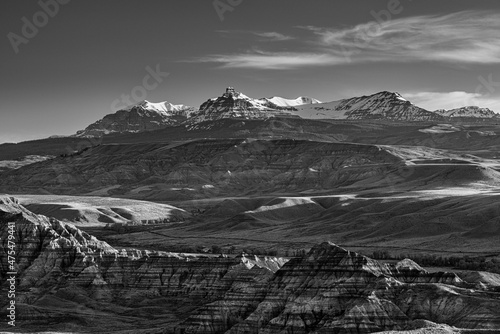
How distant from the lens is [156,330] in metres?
77.7

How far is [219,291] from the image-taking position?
94.6 metres

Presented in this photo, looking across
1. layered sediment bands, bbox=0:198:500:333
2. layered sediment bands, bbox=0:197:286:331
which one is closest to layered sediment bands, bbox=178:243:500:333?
layered sediment bands, bbox=0:198:500:333

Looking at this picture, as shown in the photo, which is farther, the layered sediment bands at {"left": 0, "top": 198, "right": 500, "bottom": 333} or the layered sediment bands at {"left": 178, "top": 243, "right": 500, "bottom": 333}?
the layered sediment bands at {"left": 0, "top": 198, "right": 500, "bottom": 333}

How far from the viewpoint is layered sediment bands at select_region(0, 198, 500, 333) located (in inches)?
2670

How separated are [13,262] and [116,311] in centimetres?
1599

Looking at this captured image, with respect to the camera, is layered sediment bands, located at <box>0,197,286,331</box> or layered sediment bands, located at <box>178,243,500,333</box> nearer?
layered sediment bands, located at <box>178,243,500,333</box>

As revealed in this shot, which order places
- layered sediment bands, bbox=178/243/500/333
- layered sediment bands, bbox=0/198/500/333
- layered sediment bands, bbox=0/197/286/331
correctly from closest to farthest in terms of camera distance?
1. layered sediment bands, bbox=178/243/500/333
2. layered sediment bands, bbox=0/198/500/333
3. layered sediment bands, bbox=0/197/286/331

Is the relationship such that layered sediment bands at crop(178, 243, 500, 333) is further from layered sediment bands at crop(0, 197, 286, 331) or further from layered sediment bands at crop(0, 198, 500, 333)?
layered sediment bands at crop(0, 197, 286, 331)

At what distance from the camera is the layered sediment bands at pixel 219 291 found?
6781 centimetres

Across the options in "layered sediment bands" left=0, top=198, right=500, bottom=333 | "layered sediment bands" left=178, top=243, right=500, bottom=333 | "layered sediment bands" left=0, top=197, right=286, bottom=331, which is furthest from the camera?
"layered sediment bands" left=0, top=197, right=286, bottom=331

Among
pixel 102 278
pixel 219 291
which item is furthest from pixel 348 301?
pixel 102 278

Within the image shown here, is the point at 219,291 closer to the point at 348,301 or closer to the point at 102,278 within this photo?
the point at 102,278

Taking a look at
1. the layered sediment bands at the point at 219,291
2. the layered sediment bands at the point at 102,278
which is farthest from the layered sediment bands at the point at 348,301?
the layered sediment bands at the point at 102,278

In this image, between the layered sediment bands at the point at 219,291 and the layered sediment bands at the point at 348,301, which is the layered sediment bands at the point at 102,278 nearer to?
the layered sediment bands at the point at 219,291
